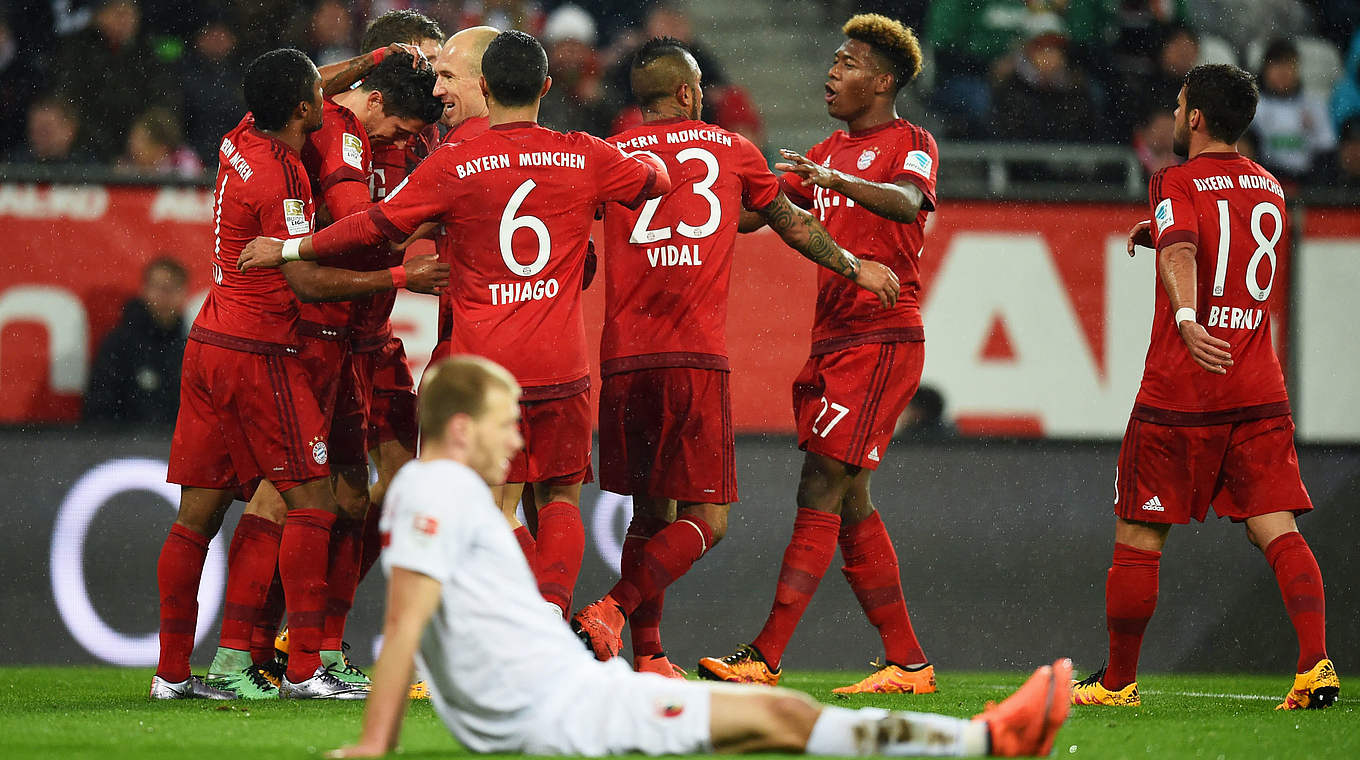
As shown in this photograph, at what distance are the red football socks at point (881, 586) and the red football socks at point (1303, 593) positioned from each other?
1.40m

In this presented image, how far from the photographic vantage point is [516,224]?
550 centimetres

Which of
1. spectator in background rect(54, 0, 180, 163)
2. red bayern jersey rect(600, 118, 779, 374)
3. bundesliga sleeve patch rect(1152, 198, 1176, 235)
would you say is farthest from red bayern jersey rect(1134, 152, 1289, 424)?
spectator in background rect(54, 0, 180, 163)

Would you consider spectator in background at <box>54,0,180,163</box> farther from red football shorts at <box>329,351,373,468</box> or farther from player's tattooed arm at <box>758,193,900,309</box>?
player's tattooed arm at <box>758,193,900,309</box>

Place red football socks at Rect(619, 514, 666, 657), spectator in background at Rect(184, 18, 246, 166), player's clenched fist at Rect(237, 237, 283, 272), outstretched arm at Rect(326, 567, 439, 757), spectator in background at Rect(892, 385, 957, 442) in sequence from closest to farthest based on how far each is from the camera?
outstretched arm at Rect(326, 567, 439, 757) < player's clenched fist at Rect(237, 237, 283, 272) < red football socks at Rect(619, 514, 666, 657) < spectator in background at Rect(892, 385, 957, 442) < spectator in background at Rect(184, 18, 246, 166)

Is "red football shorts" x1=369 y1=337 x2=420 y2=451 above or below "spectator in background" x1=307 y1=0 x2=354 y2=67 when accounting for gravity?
below

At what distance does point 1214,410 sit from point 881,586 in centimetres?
144

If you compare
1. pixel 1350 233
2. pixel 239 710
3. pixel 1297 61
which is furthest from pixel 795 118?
pixel 239 710

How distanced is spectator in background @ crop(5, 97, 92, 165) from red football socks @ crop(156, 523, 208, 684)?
4.32 m

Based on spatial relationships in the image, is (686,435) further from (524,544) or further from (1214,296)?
(1214,296)

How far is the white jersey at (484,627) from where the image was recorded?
145 inches

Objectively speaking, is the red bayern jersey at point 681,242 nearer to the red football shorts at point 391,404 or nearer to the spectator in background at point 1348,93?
the red football shorts at point 391,404

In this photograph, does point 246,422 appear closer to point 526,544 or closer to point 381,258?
point 381,258

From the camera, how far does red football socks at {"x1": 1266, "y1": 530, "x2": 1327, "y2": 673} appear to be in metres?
5.89

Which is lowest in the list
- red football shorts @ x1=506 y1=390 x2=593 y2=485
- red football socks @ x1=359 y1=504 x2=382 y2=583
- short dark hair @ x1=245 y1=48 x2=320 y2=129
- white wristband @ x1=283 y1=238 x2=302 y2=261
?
red football socks @ x1=359 y1=504 x2=382 y2=583
